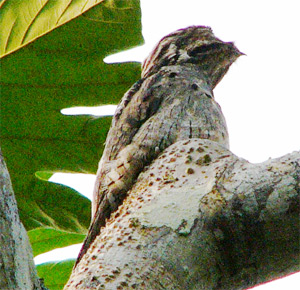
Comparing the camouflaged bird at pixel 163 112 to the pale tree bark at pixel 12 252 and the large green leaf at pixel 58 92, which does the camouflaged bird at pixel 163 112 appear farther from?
the pale tree bark at pixel 12 252

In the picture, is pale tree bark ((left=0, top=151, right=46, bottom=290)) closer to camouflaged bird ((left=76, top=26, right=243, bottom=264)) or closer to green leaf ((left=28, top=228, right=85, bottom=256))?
camouflaged bird ((left=76, top=26, right=243, bottom=264))

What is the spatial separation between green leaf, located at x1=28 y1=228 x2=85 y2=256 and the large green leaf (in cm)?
27

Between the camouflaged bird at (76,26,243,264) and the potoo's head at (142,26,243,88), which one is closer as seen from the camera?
the camouflaged bird at (76,26,243,264)

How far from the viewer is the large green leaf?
2355 mm

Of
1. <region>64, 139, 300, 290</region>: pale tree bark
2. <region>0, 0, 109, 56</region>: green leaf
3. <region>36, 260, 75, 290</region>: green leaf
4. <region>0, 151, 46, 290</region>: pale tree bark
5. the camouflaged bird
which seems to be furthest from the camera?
<region>36, 260, 75, 290</region>: green leaf

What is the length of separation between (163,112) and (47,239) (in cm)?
132

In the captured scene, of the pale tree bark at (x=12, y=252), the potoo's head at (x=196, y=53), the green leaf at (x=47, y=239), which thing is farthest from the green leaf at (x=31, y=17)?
the pale tree bark at (x=12, y=252)

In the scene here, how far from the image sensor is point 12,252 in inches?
31.2

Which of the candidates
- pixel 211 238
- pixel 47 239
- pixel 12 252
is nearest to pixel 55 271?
pixel 47 239

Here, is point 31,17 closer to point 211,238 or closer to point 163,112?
point 163,112

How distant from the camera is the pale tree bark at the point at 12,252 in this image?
763mm

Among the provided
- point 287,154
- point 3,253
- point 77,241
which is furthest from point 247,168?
point 77,241

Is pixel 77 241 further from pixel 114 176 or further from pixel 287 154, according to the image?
pixel 287 154

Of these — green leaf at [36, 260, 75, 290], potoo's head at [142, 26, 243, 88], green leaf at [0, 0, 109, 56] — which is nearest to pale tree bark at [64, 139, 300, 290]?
potoo's head at [142, 26, 243, 88]
